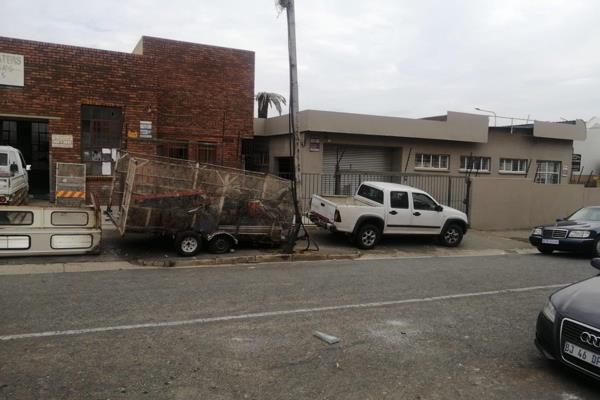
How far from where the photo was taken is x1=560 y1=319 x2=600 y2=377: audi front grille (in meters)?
4.36

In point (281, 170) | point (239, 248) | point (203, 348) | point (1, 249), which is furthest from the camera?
point (281, 170)

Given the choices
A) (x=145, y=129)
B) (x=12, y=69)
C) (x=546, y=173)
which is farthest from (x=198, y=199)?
(x=546, y=173)

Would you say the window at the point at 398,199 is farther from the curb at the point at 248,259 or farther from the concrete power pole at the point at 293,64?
the concrete power pole at the point at 293,64

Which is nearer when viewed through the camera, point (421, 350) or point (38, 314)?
point (421, 350)

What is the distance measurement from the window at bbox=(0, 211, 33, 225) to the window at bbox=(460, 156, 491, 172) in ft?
59.3

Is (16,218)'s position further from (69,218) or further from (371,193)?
(371,193)

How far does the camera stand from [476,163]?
78.3 ft

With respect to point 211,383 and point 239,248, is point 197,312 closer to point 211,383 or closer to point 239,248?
point 211,383

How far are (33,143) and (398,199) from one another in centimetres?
1523

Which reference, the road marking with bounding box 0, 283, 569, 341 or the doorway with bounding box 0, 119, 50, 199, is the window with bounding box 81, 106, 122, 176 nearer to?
the doorway with bounding box 0, 119, 50, 199

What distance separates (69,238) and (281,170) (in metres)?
13.4

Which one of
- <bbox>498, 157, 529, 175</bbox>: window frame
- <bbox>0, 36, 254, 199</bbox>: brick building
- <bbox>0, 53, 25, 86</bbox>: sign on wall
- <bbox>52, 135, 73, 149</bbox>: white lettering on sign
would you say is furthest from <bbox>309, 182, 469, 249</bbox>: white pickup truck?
<bbox>498, 157, 529, 175</bbox>: window frame

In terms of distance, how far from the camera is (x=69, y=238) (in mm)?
10453

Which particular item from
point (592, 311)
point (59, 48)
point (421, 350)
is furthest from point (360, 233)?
point (59, 48)
